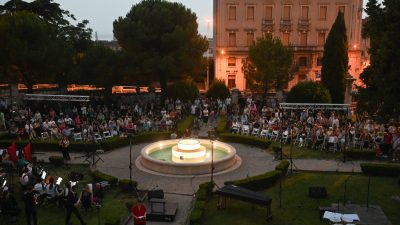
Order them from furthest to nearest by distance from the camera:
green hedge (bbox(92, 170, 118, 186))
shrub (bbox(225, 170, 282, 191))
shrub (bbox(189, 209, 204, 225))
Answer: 1. green hedge (bbox(92, 170, 118, 186))
2. shrub (bbox(225, 170, 282, 191))
3. shrub (bbox(189, 209, 204, 225))

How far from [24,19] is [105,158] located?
829 inches

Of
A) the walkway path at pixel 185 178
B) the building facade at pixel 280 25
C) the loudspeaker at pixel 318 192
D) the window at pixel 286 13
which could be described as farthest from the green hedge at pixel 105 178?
the window at pixel 286 13

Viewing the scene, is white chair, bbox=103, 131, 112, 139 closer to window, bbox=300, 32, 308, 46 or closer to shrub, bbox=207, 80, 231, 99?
shrub, bbox=207, 80, 231, 99

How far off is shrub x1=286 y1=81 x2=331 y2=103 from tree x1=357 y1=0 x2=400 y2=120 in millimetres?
18221

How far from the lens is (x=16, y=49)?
36.7m

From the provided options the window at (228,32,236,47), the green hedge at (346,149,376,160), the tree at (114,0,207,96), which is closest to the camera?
the green hedge at (346,149,376,160)

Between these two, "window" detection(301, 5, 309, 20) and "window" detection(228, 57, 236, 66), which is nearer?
"window" detection(301, 5, 309, 20)

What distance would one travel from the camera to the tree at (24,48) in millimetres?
36781

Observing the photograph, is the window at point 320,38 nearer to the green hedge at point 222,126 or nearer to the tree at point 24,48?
the green hedge at point 222,126

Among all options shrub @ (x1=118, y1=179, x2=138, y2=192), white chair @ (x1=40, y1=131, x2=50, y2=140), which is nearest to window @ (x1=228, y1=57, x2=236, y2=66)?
white chair @ (x1=40, y1=131, x2=50, y2=140)

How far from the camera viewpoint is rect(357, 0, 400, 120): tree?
15.6 m

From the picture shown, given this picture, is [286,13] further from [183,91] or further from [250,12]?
[183,91]

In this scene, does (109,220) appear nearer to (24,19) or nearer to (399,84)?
(399,84)

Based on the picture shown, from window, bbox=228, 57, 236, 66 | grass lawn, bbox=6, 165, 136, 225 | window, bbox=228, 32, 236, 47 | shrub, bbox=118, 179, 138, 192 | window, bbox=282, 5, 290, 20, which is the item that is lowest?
grass lawn, bbox=6, 165, 136, 225
